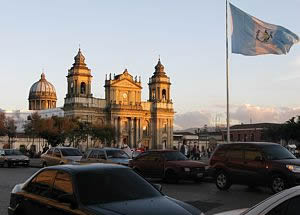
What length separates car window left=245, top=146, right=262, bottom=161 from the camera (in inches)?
637

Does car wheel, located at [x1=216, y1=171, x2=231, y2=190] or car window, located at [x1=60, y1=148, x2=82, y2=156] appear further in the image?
car window, located at [x1=60, y1=148, x2=82, y2=156]

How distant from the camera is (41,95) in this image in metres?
123

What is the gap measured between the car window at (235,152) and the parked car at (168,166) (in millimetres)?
2733

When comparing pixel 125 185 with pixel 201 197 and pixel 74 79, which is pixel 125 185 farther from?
pixel 74 79

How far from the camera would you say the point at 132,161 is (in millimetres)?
21484

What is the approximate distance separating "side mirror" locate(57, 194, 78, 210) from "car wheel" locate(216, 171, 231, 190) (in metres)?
10.8

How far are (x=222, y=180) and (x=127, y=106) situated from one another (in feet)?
302

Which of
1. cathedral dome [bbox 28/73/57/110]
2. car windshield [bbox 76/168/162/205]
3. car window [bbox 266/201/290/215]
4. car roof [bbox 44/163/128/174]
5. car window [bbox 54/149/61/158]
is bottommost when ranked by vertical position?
car window [bbox 54/149/61/158]

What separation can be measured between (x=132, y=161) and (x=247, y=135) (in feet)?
374

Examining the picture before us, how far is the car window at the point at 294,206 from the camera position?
13.0 feet

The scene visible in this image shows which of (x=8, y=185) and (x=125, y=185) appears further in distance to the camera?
(x=8, y=185)

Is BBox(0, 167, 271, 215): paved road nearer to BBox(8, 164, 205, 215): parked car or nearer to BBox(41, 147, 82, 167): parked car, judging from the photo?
BBox(8, 164, 205, 215): parked car

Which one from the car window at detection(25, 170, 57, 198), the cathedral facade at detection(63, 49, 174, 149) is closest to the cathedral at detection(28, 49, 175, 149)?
the cathedral facade at detection(63, 49, 174, 149)

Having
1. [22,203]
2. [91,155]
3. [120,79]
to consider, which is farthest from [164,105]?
[22,203]
